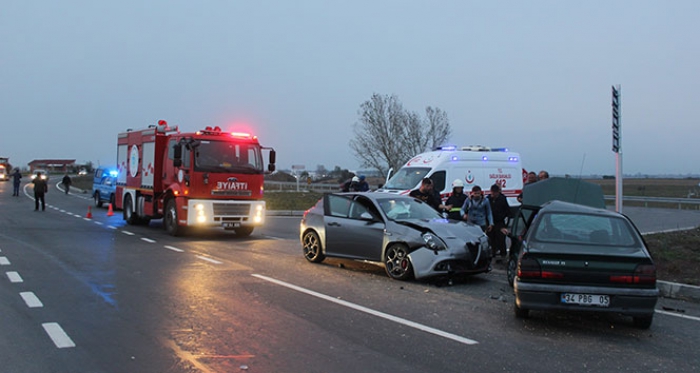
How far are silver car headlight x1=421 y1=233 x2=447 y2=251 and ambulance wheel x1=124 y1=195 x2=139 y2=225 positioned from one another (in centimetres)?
1288

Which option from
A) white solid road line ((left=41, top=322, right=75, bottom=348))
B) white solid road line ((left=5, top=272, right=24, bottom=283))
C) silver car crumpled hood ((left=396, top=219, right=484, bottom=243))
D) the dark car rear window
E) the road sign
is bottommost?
white solid road line ((left=41, top=322, right=75, bottom=348))

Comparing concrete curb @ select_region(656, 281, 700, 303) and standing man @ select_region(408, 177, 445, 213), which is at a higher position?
standing man @ select_region(408, 177, 445, 213)

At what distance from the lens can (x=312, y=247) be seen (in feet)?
38.4

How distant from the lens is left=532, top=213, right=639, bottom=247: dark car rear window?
6.98 metres

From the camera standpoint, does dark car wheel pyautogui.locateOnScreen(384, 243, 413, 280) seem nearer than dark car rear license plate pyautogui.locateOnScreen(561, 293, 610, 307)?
No

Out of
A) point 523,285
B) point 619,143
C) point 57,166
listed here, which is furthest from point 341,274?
point 57,166

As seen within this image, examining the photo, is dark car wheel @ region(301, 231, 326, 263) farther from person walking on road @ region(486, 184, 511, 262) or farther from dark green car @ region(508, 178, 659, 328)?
dark green car @ region(508, 178, 659, 328)

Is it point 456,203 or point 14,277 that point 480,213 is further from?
point 14,277

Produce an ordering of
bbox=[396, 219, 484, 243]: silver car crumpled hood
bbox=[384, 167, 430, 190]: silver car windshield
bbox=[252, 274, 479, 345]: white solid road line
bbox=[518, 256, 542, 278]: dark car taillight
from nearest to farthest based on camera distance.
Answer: bbox=[252, 274, 479, 345]: white solid road line → bbox=[518, 256, 542, 278]: dark car taillight → bbox=[396, 219, 484, 243]: silver car crumpled hood → bbox=[384, 167, 430, 190]: silver car windshield

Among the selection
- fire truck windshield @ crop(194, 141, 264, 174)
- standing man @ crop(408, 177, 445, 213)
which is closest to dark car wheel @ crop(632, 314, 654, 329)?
standing man @ crop(408, 177, 445, 213)

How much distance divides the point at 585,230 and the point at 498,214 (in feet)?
15.9

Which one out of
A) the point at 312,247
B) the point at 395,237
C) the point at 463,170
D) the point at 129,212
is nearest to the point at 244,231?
the point at 129,212

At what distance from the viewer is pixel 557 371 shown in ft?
17.3

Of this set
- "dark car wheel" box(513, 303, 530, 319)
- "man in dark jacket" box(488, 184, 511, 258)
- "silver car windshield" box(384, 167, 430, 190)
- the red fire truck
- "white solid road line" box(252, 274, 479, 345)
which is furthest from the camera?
"silver car windshield" box(384, 167, 430, 190)
